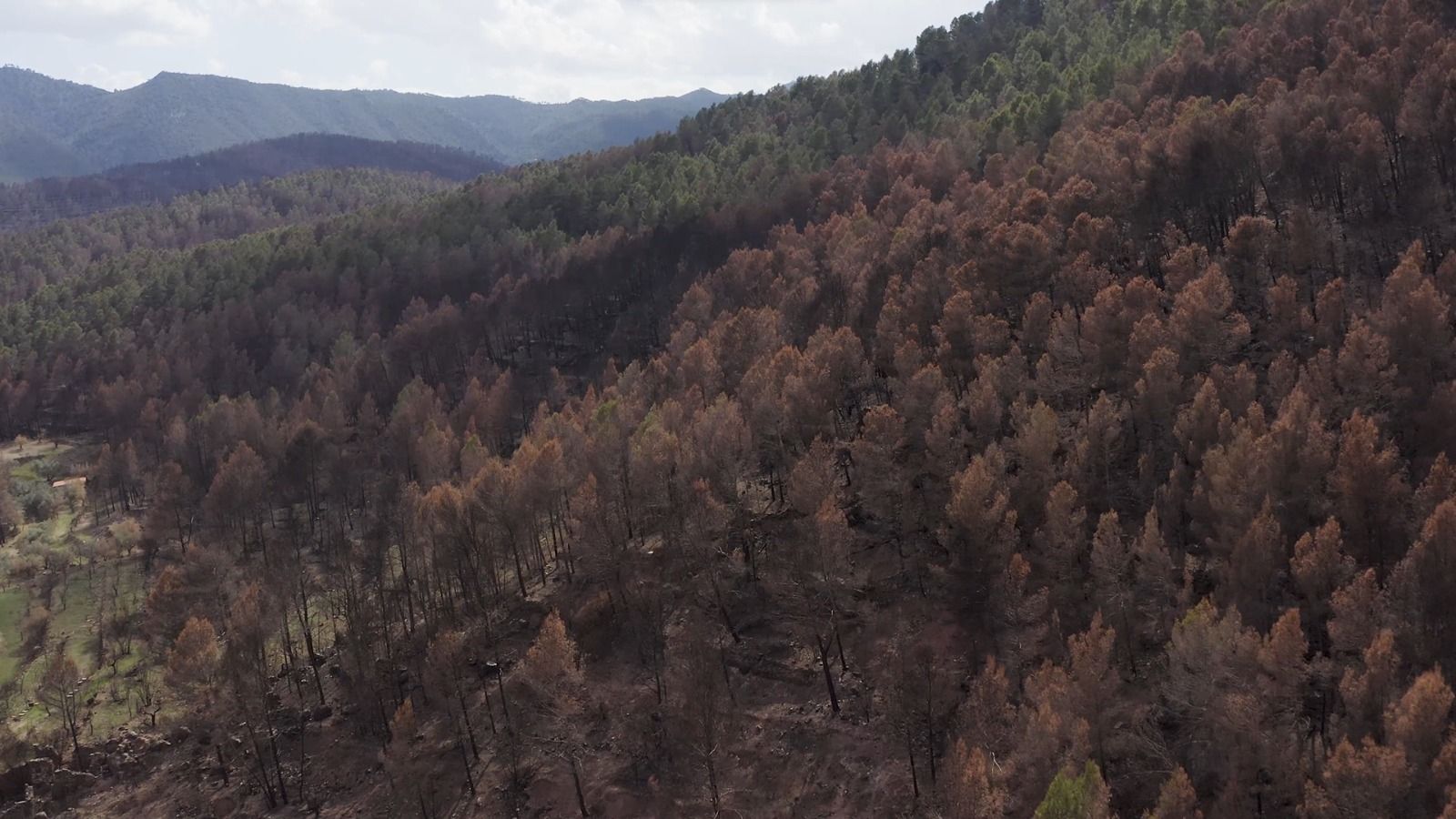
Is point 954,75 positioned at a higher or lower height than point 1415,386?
higher

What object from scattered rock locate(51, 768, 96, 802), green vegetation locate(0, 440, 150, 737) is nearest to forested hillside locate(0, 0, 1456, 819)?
scattered rock locate(51, 768, 96, 802)

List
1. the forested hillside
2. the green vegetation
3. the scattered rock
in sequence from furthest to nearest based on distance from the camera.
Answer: the green vegetation
the scattered rock
the forested hillside

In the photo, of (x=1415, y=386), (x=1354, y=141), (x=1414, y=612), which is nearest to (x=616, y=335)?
(x=1354, y=141)

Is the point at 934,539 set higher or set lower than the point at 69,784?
higher

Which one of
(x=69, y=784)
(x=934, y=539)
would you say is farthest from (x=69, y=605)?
(x=934, y=539)

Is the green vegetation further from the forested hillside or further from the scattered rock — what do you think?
the scattered rock

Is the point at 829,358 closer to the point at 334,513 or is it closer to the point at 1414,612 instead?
the point at 1414,612

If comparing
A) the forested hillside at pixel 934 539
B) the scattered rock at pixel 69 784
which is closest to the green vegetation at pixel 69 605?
the forested hillside at pixel 934 539

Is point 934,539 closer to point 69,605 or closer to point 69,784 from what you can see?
point 69,784

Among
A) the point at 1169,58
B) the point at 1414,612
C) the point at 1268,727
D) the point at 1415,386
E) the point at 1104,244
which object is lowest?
the point at 1268,727
